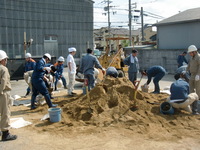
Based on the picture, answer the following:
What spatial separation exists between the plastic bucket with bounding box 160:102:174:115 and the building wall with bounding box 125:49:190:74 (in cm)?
1090

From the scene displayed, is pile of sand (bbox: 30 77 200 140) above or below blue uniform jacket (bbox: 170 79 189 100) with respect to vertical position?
below

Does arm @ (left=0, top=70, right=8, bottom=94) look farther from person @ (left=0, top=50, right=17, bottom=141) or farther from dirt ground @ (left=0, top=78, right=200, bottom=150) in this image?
dirt ground @ (left=0, top=78, right=200, bottom=150)

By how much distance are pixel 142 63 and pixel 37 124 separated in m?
15.0

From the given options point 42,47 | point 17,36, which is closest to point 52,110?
point 17,36

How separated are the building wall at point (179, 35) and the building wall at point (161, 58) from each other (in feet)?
6.89

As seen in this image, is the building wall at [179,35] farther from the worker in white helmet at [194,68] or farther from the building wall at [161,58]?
the worker in white helmet at [194,68]

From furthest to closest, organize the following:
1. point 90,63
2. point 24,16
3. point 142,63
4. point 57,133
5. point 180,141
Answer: point 24,16, point 142,63, point 90,63, point 57,133, point 180,141

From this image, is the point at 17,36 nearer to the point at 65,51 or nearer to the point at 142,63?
the point at 65,51

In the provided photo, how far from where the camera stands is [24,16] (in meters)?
21.7

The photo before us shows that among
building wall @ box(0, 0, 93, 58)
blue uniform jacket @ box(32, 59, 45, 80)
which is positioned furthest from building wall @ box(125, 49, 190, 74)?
blue uniform jacket @ box(32, 59, 45, 80)

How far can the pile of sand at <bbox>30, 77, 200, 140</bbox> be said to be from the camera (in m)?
5.70

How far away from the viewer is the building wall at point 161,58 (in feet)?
57.9

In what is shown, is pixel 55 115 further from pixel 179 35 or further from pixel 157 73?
pixel 179 35

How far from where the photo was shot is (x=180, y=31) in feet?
64.0
